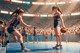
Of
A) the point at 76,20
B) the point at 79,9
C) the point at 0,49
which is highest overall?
the point at 79,9

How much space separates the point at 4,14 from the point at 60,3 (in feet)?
33.8

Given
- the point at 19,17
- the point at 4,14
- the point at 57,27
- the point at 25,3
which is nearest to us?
the point at 19,17

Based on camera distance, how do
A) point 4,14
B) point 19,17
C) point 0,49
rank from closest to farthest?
point 0,49
point 19,17
point 4,14

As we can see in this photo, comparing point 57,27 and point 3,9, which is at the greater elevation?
point 3,9

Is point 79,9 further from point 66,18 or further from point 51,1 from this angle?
point 51,1

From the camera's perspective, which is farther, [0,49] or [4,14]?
[4,14]

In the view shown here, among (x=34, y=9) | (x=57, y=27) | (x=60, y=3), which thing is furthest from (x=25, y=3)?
(x=57, y=27)

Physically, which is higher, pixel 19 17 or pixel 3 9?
pixel 3 9

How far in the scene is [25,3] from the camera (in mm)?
32188

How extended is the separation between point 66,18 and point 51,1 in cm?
466

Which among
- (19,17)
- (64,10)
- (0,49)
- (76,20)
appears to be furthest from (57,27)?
(64,10)

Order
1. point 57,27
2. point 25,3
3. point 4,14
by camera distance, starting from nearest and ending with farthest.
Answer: point 57,27 < point 4,14 < point 25,3

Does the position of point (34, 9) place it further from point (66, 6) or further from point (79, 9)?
point (79, 9)

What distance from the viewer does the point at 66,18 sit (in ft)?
103
